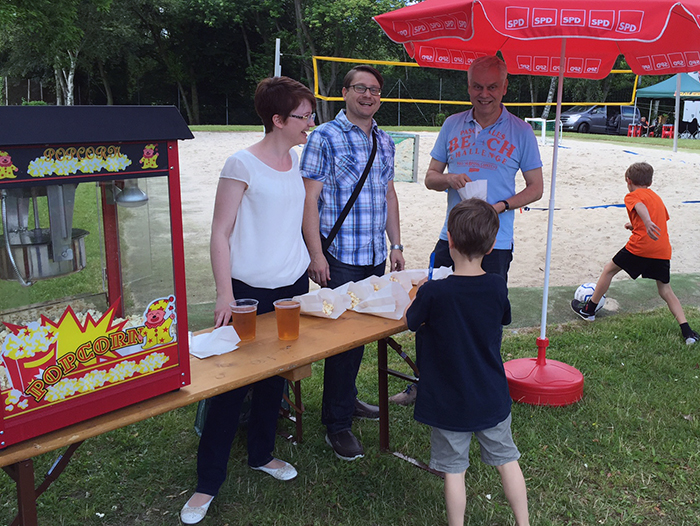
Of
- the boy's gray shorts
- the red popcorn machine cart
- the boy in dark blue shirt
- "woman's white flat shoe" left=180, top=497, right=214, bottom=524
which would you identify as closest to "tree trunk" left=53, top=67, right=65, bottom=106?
"woman's white flat shoe" left=180, top=497, right=214, bottom=524

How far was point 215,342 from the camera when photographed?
7.39 ft

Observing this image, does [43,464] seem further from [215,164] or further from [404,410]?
[215,164]

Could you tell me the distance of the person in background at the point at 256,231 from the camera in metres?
2.40

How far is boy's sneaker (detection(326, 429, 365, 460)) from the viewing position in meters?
3.07

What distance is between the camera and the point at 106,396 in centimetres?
174

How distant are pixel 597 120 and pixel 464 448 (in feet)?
88.6

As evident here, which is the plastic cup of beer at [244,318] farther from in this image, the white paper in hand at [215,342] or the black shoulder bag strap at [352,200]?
the black shoulder bag strap at [352,200]

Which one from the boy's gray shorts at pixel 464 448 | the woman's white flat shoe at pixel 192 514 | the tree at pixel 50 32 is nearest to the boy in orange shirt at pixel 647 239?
the boy's gray shorts at pixel 464 448

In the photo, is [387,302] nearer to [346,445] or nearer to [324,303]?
[324,303]

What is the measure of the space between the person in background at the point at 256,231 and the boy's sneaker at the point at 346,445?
0.63m

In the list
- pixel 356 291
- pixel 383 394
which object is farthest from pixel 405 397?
pixel 356 291

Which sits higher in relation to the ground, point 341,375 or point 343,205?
point 343,205

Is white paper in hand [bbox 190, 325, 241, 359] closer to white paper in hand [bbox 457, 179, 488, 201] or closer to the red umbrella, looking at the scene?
white paper in hand [bbox 457, 179, 488, 201]

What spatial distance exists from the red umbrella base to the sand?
2502mm
